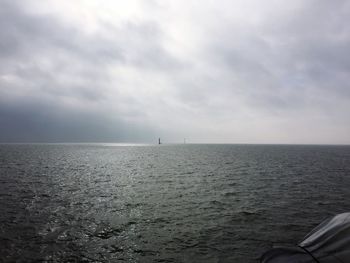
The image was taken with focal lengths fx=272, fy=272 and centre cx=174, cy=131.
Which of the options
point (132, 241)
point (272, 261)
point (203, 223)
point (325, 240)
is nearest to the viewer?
point (325, 240)

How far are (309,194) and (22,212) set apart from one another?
3493 centimetres

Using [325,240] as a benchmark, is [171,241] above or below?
below

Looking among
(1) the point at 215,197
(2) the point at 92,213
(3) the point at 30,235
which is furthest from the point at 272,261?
(1) the point at 215,197

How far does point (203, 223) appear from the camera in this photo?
2367cm

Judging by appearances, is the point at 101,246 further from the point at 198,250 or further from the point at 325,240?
the point at 325,240

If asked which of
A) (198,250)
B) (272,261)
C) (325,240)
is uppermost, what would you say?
(325,240)

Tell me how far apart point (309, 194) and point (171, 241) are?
26220 mm

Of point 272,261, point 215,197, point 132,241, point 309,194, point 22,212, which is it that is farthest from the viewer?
point 309,194

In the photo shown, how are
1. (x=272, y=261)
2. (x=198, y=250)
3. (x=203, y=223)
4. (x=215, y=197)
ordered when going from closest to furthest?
(x=272, y=261) → (x=198, y=250) → (x=203, y=223) → (x=215, y=197)

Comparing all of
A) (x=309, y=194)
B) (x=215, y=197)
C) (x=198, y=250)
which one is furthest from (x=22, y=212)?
(x=309, y=194)

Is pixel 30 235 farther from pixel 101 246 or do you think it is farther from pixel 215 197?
pixel 215 197

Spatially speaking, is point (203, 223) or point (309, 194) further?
point (309, 194)

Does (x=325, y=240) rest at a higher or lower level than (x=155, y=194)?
higher

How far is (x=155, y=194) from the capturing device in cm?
3709
